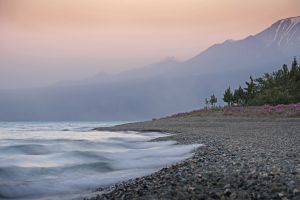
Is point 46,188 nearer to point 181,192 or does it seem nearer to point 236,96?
point 181,192

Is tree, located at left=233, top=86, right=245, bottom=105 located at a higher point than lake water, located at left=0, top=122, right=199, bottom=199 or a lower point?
higher

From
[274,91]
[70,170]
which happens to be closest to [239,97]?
[274,91]

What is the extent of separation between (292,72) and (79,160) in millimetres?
54648

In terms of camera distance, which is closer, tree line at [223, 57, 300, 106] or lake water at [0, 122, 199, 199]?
lake water at [0, 122, 199, 199]

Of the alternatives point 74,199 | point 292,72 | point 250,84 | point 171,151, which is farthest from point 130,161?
point 250,84

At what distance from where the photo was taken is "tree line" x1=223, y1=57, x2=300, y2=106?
5875 cm

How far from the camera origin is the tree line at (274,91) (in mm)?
58750

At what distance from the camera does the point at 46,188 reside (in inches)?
460

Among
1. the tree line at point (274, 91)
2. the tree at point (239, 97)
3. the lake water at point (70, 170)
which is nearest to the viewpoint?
the lake water at point (70, 170)

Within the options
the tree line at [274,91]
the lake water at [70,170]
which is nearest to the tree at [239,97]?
the tree line at [274,91]

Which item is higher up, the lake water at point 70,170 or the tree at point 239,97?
the tree at point 239,97

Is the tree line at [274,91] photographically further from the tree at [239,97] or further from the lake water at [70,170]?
the lake water at [70,170]

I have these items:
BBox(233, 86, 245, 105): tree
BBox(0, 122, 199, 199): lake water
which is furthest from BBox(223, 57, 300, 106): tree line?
BBox(0, 122, 199, 199): lake water

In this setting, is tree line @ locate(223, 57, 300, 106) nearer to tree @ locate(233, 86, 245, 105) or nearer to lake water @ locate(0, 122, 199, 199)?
tree @ locate(233, 86, 245, 105)
